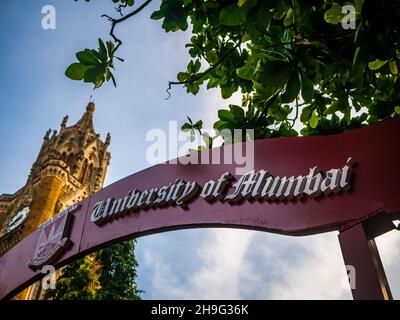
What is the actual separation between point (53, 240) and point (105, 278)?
17.4 meters

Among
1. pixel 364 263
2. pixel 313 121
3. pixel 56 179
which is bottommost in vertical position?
pixel 364 263

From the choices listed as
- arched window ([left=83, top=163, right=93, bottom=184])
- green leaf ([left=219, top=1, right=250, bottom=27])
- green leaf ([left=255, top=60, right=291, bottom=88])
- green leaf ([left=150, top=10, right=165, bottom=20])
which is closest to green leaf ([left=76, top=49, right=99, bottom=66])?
green leaf ([left=150, top=10, right=165, bottom=20])

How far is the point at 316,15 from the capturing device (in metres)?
2.14

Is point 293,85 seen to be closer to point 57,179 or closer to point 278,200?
point 278,200

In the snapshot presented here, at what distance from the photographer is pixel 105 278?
66.0ft

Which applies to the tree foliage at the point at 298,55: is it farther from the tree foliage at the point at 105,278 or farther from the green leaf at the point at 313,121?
the tree foliage at the point at 105,278

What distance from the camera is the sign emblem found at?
4090mm

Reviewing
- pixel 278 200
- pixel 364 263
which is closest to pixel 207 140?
pixel 278 200

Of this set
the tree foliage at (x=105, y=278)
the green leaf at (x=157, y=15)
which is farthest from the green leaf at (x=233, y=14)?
the tree foliage at (x=105, y=278)

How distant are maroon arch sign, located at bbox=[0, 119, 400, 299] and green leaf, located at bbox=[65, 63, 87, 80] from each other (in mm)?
1498

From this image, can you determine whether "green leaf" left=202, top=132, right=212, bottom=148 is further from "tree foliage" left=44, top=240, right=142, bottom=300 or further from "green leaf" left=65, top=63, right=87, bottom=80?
"tree foliage" left=44, top=240, right=142, bottom=300

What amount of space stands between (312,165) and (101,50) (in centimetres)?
189

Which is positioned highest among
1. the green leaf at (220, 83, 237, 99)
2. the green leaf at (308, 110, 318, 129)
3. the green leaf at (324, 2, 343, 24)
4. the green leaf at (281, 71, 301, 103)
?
the green leaf at (220, 83, 237, 99)
